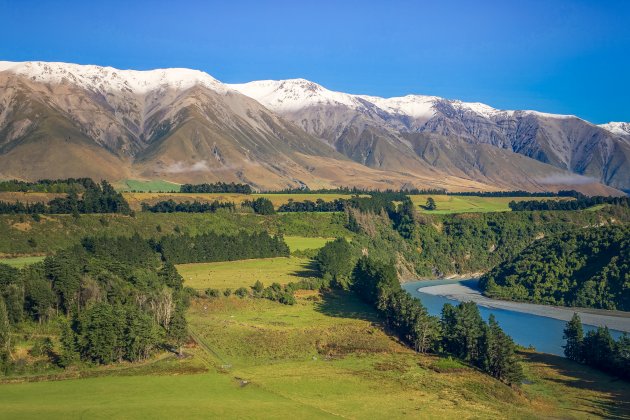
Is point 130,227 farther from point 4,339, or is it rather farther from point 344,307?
point 4,339

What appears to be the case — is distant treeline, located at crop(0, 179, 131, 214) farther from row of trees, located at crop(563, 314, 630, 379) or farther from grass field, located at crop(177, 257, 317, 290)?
row of trees, located at crop(563, 314, 630, 379)

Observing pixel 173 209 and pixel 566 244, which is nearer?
pixel 566 244

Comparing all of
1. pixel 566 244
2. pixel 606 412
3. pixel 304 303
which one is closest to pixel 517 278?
pixel 566 244

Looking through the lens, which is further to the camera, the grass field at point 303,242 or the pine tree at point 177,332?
the grass field at point 303,242

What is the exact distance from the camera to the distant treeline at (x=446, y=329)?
3214 inches

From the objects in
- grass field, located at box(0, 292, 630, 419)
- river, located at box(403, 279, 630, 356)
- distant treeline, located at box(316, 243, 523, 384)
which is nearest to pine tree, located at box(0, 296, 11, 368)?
grass field, located at box(0, 292, 630, 419)

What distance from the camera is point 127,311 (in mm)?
82562

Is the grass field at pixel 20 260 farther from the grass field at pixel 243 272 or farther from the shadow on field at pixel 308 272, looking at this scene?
the shadow on field at pixel 308 272

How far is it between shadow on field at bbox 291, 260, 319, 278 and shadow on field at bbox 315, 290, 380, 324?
41.1 feet

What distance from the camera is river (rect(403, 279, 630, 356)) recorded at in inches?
4294

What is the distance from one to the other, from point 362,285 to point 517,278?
4774 cm

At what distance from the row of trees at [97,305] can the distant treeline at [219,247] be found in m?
31.0

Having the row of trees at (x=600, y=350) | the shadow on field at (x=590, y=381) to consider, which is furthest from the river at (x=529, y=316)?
the shadow on field at (x=590, y=381)

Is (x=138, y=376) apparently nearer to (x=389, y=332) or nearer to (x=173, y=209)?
(x=389, y=332)
